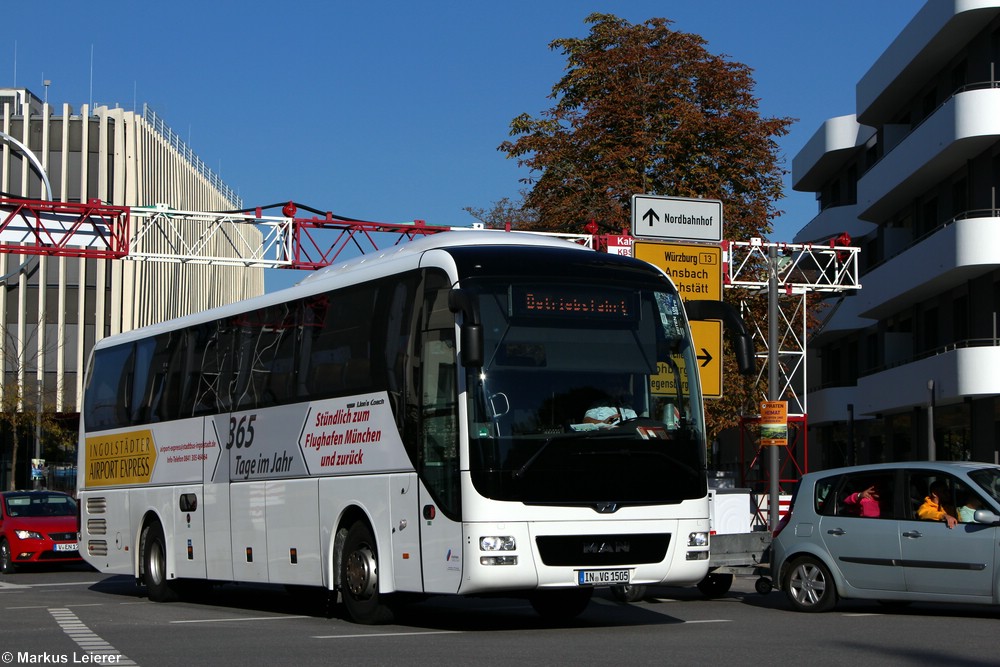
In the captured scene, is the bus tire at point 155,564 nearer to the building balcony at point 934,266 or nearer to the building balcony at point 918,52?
the building balcony at point 934,266

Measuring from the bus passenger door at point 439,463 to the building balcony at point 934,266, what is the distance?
26197 millimetres

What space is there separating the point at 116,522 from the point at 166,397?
255 cm

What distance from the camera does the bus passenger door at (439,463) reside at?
13.4m

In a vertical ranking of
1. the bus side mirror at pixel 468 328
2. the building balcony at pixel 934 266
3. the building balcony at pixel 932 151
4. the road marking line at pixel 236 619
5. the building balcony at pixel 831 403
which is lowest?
the road marking line at pixel 236 619

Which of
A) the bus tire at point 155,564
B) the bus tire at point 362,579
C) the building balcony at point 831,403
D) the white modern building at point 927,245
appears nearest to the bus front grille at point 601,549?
the bus tire at point 362,579

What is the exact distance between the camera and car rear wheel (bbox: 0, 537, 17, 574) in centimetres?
2820

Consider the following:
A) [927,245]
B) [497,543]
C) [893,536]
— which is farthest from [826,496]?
[927,245]

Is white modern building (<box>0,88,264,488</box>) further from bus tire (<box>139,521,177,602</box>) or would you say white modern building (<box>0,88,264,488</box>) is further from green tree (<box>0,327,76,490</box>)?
bus tire (<box>139,521,177,602</box>)

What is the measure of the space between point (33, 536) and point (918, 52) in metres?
26.2

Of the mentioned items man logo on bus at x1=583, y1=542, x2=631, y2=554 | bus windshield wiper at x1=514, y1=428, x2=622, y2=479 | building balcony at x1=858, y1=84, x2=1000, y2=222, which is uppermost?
building balcony at x1=858, y1=84, x2=1000, y2=222

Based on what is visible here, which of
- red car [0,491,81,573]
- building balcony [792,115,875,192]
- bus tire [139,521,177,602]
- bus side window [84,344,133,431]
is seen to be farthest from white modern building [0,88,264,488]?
bus tire [139,521,177,602]

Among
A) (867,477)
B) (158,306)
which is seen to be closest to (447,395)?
(867,477)

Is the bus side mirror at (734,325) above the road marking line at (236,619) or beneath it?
above

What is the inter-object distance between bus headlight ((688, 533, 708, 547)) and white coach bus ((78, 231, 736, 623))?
0.02 meters
